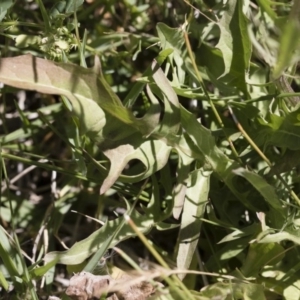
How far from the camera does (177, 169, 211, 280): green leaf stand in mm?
Answer: 1222

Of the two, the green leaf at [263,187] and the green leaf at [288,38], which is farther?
the green leaf at [263,187]

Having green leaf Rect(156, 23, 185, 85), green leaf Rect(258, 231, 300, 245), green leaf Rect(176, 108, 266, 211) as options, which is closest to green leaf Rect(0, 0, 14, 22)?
green leaf Rect(156, 23, 185, 85)

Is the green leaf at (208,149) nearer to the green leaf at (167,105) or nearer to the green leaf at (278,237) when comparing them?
the green leaf at (167,105)

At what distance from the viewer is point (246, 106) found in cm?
131

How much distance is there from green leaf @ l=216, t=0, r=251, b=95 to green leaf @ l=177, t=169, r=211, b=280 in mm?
255

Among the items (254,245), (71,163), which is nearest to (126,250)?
(71,163)

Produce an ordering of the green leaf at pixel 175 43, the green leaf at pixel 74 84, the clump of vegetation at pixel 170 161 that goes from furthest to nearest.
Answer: the green leaf at pixel 175 43 → the clump of vegetation at pixel 170 161 → the green leaf at pixel 74 84

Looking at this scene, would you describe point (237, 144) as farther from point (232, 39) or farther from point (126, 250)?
point (126, 250)

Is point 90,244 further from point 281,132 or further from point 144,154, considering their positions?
point 281,132

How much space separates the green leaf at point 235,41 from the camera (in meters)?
1.24

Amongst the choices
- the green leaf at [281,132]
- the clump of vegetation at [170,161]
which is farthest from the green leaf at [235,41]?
the green leaf at [281,132]

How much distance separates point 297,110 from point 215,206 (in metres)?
0.31

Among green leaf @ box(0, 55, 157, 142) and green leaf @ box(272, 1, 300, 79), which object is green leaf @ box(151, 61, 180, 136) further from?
green leaf @ box(272, 1, 300, 79)

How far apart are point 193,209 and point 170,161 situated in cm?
25
